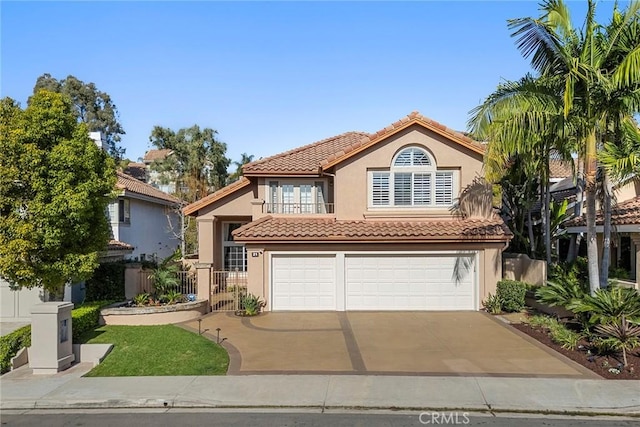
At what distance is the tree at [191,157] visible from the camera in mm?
31438

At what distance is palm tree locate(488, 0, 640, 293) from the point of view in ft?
37.9

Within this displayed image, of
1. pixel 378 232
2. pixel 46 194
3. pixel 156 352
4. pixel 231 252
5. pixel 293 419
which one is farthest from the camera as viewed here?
pixel 231 252

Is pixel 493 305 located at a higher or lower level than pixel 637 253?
lower

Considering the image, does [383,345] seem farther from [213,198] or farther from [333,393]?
[213,198]

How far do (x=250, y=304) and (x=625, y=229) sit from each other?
12843 mm

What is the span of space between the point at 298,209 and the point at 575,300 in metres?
11.0

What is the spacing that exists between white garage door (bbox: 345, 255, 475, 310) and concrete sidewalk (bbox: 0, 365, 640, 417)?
7165mm

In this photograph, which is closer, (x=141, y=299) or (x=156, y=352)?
(x=156, y=352)

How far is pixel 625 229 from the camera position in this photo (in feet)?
51.9

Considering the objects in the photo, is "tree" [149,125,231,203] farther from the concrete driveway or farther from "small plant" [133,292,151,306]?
the concrete driveway

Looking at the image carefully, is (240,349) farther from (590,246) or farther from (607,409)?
(590,246)

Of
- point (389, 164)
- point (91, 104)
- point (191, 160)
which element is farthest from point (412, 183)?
point (91, 104)

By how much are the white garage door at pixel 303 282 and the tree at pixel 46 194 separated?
6.10 metres

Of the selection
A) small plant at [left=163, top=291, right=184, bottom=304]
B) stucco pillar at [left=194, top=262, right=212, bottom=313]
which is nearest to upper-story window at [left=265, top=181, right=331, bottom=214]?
stucco pillar at [left=194, top=262, right=212, bottom=313]
